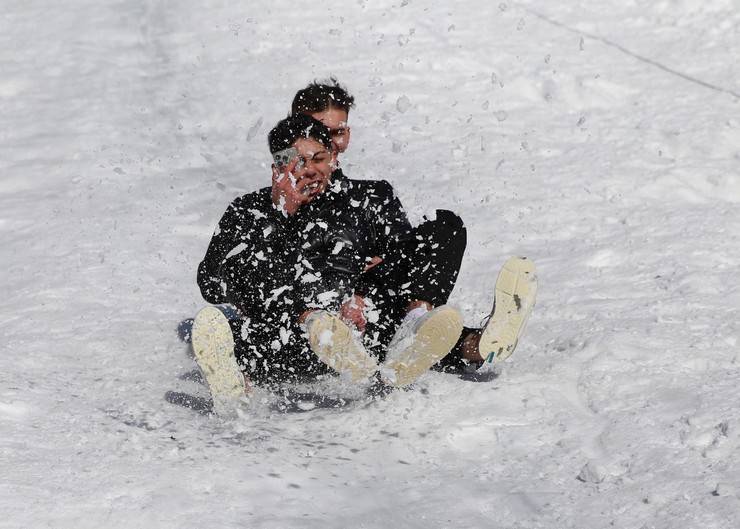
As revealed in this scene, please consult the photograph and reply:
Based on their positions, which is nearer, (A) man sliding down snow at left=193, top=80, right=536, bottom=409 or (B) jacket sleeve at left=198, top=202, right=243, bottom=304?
(A) man sliding down snow at left=193, top=80, right=536, bottom=409

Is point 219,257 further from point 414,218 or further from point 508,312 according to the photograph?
point 414,218

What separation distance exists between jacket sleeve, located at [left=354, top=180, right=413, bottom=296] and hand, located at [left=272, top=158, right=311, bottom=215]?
269 millimetres

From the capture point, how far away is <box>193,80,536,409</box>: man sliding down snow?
12.1 ft

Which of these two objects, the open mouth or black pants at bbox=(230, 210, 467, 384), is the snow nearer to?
black pants at bbox=(230, 210, 467, 384)

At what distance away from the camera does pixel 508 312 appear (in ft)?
12.0

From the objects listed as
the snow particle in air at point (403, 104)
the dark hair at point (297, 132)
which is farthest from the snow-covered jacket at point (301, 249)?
the snow particle in air at point (403, 104)

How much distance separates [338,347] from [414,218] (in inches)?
97.6

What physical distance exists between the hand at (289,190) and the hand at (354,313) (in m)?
0.41

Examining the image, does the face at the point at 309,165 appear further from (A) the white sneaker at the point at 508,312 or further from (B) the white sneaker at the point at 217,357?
(A) the white sneaker at the point at 508,312

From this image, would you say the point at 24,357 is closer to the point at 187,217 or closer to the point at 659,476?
the point at 187,217

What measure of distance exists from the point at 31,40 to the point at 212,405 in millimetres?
6555

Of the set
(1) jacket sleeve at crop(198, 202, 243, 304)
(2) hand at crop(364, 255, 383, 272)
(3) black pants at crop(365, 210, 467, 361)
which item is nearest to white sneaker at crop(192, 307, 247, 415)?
(1) jacket sleeve at crop(198, 202, 243, 304)

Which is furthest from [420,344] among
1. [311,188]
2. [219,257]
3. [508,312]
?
[219,257]

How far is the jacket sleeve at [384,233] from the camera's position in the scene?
3.88 metres
